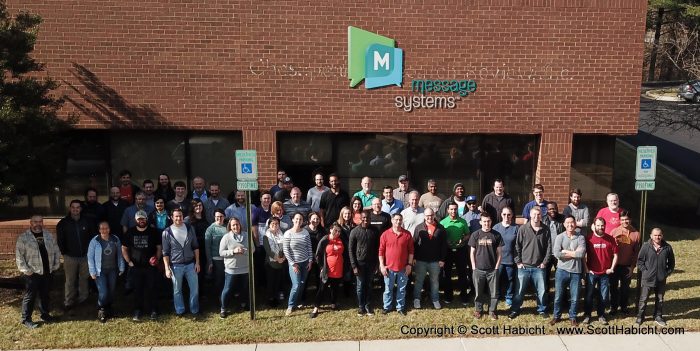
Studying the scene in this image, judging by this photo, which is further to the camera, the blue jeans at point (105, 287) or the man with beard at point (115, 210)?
the man with beard at point (115, 210)

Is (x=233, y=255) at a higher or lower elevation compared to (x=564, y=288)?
higher

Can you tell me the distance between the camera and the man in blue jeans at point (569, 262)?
797 cm

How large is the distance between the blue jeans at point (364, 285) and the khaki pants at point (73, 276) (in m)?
4.01

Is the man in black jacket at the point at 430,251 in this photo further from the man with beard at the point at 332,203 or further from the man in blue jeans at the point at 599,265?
the man in blue jeans at the point at 599,265

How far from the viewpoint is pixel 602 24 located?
1055 cm

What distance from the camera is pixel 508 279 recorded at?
28.3ft

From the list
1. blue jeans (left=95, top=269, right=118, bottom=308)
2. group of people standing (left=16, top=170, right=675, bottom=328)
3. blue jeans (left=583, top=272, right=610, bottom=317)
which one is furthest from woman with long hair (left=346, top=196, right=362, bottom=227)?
blue jeans (left=95, top=269, right=118, bottom=308)

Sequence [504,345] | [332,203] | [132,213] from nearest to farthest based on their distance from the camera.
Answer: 1. [504,345]
2. [132,213]
3. [332,203]

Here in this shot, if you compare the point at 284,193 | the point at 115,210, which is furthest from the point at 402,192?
the point at 115,210

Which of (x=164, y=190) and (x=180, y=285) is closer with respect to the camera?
(x=180, y=285)

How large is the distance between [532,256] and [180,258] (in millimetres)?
4833

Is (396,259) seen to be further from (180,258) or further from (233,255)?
(180,258)

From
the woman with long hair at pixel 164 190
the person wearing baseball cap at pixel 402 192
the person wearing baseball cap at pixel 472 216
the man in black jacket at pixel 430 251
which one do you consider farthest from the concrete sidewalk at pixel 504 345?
the woman with long hair at pixel 164 190

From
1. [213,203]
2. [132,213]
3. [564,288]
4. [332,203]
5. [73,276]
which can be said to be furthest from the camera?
[332,203]
